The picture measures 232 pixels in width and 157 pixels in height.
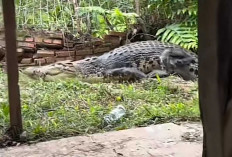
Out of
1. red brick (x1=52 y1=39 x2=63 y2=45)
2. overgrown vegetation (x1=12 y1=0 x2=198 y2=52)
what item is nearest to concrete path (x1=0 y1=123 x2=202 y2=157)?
red brick (x1=52 y1=39 x2=63 y2=45)

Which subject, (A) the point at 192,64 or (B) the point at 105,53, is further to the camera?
(B) the point at 105,53

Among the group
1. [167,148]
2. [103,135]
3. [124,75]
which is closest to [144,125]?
[103,135]

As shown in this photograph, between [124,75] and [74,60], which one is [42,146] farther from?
[74,60]

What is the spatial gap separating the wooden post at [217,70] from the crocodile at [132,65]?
2857 mm

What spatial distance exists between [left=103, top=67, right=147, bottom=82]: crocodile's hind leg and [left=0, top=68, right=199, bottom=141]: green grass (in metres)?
0.19

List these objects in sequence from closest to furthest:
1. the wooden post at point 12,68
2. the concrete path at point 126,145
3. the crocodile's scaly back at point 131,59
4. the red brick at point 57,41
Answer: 1. the concrete path at point 126,145
2. the wooden post at point 12,68
3. the crocodile's scaly back at point 131,59
4. the red brick at point 57,41

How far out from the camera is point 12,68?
1887 mm

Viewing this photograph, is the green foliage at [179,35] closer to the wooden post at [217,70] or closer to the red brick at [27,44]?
the red brick at [27,44]

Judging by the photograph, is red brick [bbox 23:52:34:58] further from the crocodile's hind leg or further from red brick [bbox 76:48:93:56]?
the crocodile's hind leg

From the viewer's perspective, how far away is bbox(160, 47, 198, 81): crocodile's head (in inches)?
147

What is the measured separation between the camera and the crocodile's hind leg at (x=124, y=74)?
3717 millimetres

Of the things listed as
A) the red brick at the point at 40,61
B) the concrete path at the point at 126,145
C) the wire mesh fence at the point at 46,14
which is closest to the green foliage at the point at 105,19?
the wire mesh fence at the point at 46,14

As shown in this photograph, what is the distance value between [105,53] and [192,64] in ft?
3.13

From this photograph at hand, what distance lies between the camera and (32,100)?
8.92 ft
